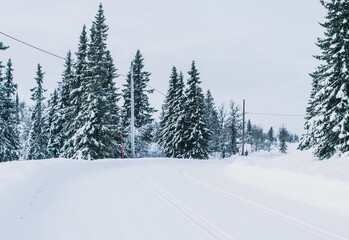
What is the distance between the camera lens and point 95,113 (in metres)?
25.4

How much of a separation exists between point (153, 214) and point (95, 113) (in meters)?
20.8

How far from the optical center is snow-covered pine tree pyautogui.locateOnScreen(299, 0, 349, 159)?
635 inches

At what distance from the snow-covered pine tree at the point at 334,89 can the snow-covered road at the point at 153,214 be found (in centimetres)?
1027

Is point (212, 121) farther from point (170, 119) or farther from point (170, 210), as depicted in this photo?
point (170, 210)

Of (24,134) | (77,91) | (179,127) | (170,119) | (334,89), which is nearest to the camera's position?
(334,89)

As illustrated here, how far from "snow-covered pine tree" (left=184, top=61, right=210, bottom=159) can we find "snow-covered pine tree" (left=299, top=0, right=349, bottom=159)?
60.5 ft

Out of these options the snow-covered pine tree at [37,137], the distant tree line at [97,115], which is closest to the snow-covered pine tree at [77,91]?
the distant tree line at [97,115]

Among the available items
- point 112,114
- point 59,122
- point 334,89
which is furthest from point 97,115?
point 334,89

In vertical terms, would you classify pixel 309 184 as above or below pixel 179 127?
below

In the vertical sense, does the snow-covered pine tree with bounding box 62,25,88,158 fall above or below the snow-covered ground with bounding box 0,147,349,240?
above

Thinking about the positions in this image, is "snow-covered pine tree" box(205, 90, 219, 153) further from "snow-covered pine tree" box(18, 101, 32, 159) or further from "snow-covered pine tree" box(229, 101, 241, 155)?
"snow-covered pine tree" box(18, 101, 32, 159)

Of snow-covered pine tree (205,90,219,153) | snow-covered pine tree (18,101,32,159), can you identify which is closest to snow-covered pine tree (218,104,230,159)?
snow-covered pine tree (205,90,219,153)

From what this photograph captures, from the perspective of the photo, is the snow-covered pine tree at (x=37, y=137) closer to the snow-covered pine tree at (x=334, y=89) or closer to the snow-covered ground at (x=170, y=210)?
the snow-covered ground at (x=170, y=210)

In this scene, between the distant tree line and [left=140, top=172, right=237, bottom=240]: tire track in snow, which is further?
the distant tree line
